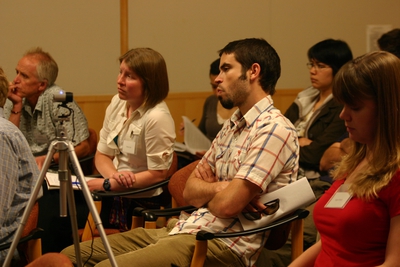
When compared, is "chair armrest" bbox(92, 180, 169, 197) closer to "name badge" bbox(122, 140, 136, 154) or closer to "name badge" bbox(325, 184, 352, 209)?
"name badge" bbox(122, 140, 136, 154)

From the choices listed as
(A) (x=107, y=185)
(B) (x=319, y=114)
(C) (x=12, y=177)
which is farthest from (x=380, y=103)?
(B) (x=319, y=114)

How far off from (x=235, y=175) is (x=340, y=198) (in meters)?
0.64

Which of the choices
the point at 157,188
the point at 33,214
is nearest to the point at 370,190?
the point at 33,214

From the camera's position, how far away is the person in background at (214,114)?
4.68 m

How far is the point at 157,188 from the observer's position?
10.9ft

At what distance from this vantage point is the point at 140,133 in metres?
3.28

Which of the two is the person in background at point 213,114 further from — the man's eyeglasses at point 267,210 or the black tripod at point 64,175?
the black tripod at point 64,175

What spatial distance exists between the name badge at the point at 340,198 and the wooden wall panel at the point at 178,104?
3.49 metres

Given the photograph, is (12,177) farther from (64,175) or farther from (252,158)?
(252,158)

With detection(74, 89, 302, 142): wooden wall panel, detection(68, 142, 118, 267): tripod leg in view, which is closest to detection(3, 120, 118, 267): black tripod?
detection(68, 142, 118, 267): tripod leg

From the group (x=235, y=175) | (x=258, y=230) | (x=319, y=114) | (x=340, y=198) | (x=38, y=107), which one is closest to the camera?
(x=340, y=198)

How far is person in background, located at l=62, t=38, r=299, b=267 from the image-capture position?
91.8 inches

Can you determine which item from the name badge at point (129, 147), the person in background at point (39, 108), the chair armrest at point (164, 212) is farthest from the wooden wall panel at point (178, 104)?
the chair armrest at point (164, 212)

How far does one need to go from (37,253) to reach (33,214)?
169 millimetres
